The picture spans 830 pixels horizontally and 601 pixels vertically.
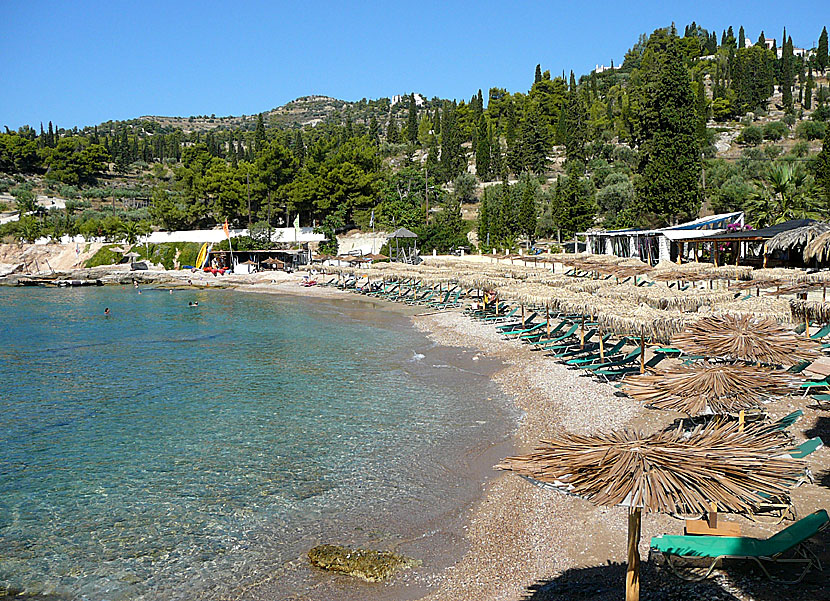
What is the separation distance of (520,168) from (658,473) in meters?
77.3

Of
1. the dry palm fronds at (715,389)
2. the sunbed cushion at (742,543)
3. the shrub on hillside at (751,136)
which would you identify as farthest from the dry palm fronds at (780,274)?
the shrub on hillside at (751,136)

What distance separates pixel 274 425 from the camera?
530 inches

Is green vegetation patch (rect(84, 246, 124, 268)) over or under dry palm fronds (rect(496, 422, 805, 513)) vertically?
over

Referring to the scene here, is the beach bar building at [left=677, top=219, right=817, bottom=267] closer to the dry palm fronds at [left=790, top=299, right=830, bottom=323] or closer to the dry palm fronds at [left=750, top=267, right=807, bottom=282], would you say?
the dry palm fronds at [left=750, top=267, right=807, bottom=282]

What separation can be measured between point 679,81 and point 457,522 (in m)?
38.7

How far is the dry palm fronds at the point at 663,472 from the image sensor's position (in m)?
4.45

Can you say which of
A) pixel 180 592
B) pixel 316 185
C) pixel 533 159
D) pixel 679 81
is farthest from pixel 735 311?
pixel 533 159

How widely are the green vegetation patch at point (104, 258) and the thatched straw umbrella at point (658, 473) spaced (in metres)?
64.8

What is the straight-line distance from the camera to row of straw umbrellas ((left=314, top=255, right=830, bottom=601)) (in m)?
4.55

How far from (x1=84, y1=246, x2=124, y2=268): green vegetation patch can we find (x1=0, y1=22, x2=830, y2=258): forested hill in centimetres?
370

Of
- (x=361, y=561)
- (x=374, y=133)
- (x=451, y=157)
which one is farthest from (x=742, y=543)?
(x=374, y=133)

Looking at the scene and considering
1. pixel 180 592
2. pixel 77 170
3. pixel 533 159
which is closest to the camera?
pixel 180 592

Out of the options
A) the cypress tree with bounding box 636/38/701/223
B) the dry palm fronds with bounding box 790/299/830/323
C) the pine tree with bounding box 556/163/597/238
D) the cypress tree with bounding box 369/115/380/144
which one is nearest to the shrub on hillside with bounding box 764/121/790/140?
the pine tree with bounding box 556/163/597/238

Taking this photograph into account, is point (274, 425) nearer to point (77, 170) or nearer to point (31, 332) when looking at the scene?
point (31, 332)
